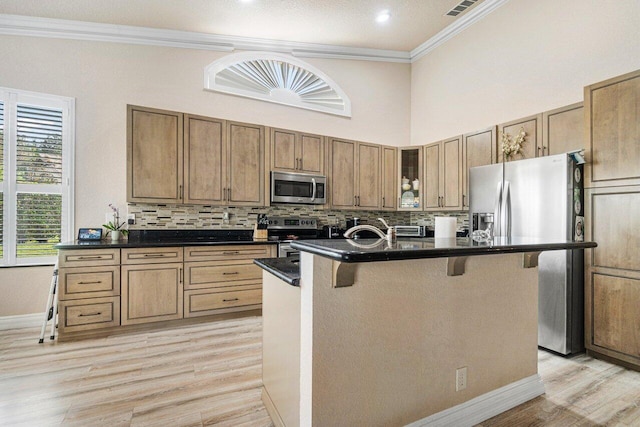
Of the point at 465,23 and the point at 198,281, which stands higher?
the point at 465,23

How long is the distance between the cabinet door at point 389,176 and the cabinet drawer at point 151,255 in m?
2.93

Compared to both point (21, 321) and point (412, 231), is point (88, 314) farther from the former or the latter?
point (412, 231)

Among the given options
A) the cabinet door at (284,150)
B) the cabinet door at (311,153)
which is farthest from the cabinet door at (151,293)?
the cabinet door at (311,153)

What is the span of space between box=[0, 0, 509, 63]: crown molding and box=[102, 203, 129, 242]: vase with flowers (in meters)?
1.97

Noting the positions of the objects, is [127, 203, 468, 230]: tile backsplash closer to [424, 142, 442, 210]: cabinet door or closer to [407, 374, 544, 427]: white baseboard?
[424, 142, 442, 210]: cabinet door

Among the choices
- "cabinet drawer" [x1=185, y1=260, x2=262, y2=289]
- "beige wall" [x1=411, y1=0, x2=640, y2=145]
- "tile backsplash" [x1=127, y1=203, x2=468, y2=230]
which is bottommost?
"cabinet drawer" [x1=185, y1=260, x2=262, y2=289]

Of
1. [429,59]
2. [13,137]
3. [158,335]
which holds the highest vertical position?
[429,59]

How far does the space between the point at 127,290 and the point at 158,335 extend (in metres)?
0.54

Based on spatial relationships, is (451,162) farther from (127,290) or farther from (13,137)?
(13,137)

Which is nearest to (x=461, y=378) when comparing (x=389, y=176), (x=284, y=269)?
(x=284, y=269)

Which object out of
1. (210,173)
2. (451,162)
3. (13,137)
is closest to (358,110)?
(451,162)

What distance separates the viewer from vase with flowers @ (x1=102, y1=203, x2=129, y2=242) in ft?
11.5

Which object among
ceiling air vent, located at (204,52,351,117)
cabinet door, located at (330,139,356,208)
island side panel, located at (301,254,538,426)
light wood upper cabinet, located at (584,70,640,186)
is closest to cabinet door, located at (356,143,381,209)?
cabinet door, located at (330,139,356,208)

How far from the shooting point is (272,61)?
457 centimetres
